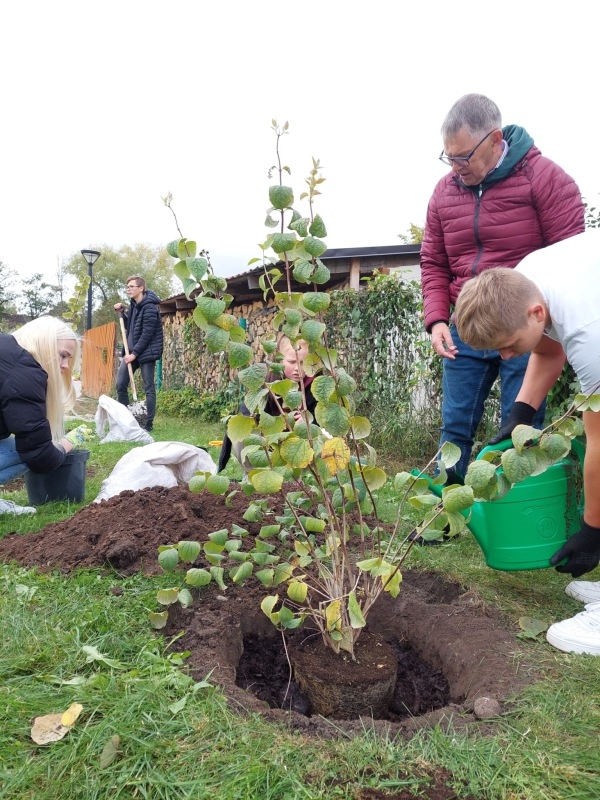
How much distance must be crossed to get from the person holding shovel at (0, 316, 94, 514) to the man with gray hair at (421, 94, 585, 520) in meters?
2.06

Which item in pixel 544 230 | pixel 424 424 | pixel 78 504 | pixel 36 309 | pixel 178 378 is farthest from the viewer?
pixel 36 309

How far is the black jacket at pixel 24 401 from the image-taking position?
10.6ft

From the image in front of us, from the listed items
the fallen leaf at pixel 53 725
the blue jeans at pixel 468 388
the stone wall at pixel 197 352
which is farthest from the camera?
the stone wall at pixel 197 352

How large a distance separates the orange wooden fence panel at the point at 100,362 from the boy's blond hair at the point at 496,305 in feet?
44.4

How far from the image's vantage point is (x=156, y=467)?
3.69 m

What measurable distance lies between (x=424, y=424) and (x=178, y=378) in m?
8.21

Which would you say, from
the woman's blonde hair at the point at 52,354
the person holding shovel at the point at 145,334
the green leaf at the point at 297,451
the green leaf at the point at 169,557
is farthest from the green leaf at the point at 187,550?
the person holding shovel at the point at 145,334

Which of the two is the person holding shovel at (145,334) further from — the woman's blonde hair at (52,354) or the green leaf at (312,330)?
the green leaf at (312,330)

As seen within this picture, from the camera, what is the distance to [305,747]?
1442 mm

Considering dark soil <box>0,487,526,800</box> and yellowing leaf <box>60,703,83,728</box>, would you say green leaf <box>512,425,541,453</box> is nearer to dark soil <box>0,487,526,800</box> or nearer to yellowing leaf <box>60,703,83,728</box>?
dark soil <box>0,487,526,800</box>

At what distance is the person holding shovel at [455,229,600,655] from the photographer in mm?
1891

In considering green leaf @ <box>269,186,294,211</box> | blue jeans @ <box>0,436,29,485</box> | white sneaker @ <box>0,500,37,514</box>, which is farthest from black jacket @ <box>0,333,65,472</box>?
green leaf @ <box>269,186,294,211</box>

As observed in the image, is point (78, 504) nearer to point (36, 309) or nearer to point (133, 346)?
point (133, 346)

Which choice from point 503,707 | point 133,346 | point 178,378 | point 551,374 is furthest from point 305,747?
point 178,378
